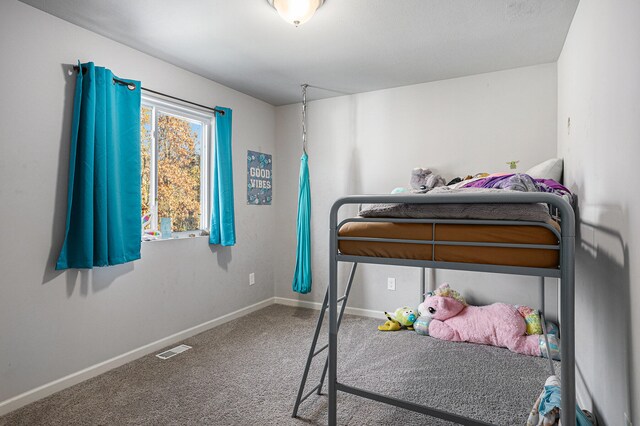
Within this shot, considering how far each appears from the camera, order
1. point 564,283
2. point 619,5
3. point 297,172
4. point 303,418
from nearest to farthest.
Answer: point 564,283
point 619,5
point 303,418
point 297,172

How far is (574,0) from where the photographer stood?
2008 mm

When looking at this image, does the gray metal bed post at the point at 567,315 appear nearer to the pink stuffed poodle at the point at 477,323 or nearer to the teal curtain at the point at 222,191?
the pink stuffed poodle at the point at 477,323

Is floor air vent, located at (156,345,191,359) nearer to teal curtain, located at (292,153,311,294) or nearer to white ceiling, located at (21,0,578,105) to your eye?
teal curtain, located at (292,153,311,294)

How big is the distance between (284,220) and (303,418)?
251 cm

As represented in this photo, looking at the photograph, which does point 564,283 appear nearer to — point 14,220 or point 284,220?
point 14,220

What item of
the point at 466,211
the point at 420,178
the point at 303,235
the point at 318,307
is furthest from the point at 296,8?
the point at 318,307

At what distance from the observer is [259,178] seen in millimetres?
3939

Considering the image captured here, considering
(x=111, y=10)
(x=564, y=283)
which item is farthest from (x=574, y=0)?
(x=111, y=10)

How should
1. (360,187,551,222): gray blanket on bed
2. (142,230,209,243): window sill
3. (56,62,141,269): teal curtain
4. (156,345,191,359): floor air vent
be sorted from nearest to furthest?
1. (360,187,551,222): gray blanket on bed
2. (56,62,141,269): teal curtain
3. (156,345,191,359): floor air vent
4. (142,230,209,243): window sill

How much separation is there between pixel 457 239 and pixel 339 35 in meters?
1.77

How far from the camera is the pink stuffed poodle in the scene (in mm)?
2678

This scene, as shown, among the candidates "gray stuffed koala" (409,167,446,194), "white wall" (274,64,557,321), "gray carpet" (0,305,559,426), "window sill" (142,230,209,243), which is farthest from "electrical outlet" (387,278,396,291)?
"window sill" (142,230,209,243)

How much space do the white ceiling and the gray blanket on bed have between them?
134cm

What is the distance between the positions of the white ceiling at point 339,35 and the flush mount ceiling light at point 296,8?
99 millimetres
